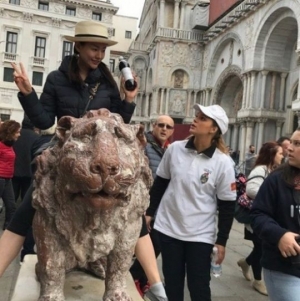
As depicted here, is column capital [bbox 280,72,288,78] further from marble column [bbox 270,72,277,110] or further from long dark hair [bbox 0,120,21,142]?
long dark hair [bbox 0,120,21,142]

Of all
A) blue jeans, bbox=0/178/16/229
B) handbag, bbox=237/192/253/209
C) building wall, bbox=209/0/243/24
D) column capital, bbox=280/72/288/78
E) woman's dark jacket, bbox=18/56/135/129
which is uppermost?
building wall, bbox=209/0/243/24

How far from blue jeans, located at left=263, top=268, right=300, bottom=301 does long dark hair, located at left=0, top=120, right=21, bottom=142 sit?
15.6 feet

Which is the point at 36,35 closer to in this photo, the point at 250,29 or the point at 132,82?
the point at 250,29

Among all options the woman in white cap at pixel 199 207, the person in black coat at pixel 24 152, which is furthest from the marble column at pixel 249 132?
the woman in white cap at pixel 199 207

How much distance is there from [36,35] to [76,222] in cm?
3669

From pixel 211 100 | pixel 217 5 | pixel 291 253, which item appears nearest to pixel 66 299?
pixel 291 253

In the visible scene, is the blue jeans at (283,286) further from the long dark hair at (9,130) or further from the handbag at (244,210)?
the long dark hair at (9,130)

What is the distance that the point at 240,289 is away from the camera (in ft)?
16.2

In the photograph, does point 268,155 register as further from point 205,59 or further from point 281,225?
point 205,59

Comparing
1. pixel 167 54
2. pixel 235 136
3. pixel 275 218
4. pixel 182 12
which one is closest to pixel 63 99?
pixel 275 218

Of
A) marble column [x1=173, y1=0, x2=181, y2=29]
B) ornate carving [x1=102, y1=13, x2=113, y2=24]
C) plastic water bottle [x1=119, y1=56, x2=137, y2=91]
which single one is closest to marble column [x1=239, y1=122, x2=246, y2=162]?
marble column [x1=173, y1=0, x2=181, y2=29]

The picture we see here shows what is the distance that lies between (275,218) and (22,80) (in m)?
1.77

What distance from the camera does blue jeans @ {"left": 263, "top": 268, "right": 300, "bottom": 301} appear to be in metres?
2.42

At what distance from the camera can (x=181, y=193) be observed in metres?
3.17
